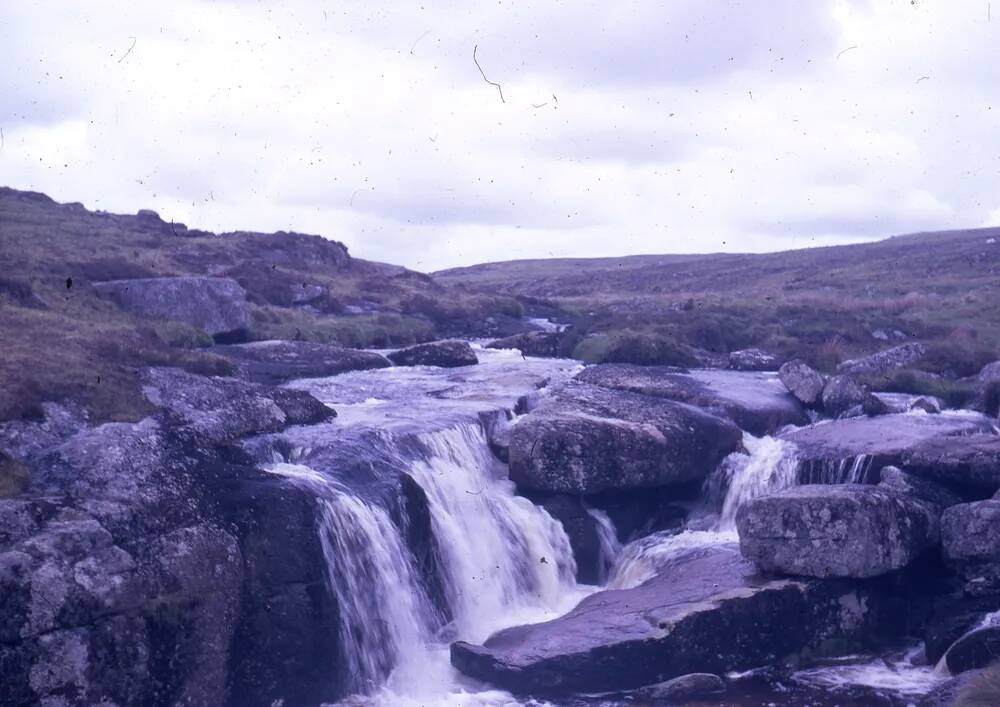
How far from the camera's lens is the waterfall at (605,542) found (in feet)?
70.8

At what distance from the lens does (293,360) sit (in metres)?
30.8

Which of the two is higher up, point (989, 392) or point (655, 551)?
point (989, 392)

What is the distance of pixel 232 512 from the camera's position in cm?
1554

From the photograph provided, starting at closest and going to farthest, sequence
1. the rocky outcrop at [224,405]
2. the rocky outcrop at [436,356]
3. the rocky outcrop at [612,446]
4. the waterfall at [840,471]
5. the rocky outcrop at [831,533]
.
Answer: the rocky outcrop at [831,533], the rocky outcrop at [224,405], the rocky outcrop at [612,446], the waterfall at [840,471], the rocky outcrop at [436,356]

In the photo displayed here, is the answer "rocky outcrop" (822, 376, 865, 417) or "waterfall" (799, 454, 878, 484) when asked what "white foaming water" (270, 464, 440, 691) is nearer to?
"waterfall" (799, 454, 878, 484)

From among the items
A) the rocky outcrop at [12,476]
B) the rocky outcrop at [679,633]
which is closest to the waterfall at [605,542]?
the rocky outcrop at [679,633]

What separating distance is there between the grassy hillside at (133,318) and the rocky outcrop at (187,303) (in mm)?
809

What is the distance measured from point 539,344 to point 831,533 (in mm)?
22726

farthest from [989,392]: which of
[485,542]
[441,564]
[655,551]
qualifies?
[441,564]

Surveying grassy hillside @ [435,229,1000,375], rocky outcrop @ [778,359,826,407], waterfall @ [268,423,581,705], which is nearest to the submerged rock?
waterfall @ [268,423,581,705]

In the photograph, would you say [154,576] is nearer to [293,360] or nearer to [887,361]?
[293,360]

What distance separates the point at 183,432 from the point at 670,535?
10239mm

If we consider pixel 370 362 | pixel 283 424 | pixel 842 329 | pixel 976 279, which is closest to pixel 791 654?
pixel 283 424

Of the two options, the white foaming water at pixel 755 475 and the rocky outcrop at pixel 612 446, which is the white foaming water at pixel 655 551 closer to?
the white foaming water at pixel 755 475
